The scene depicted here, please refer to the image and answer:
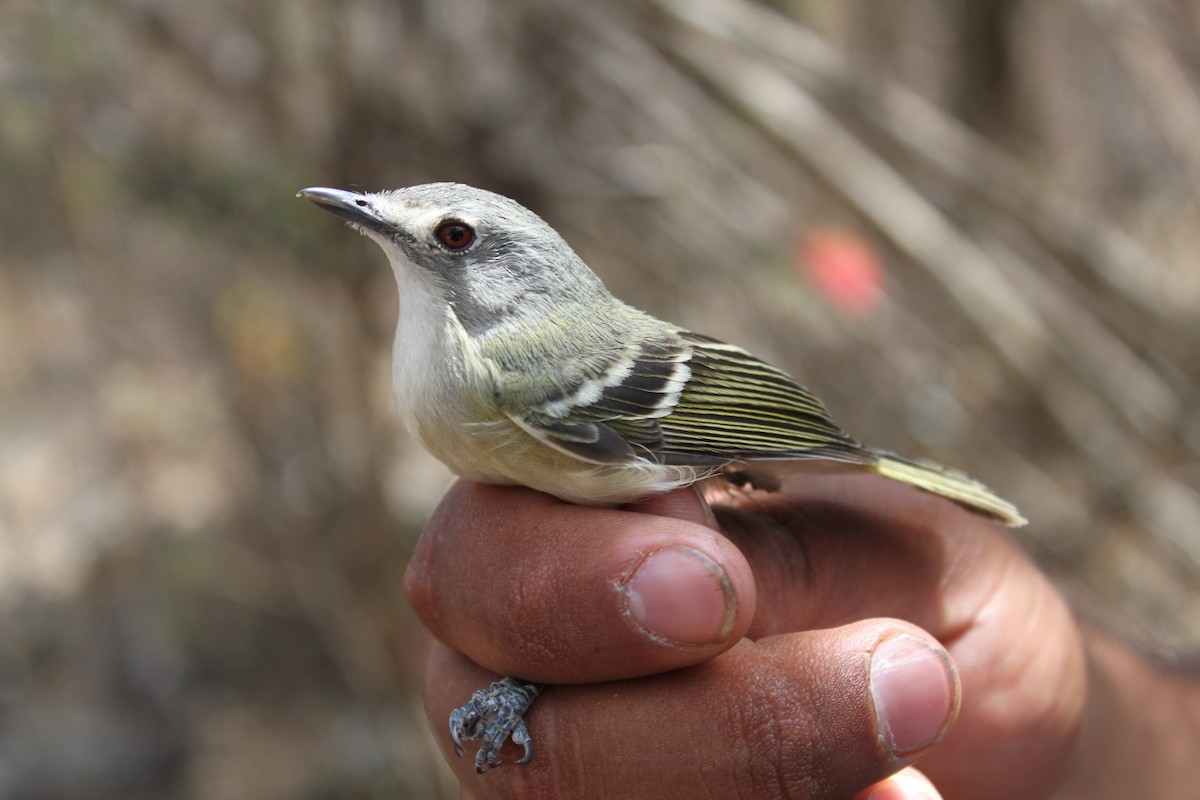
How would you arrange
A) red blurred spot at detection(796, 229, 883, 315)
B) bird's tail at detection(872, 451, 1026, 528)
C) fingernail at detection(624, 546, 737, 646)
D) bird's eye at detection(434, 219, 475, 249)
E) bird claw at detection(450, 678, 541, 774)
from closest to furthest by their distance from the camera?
fingernail at detection(624, 546, 737, 646) < bird claw at detection(450, 678, 541, 774) < bird's eye at detection(434, 219, 475, 249) < bird's tail at detection(872, 451, 1026, 528) < red blurred spot at detection(796, 229, 883, 315)

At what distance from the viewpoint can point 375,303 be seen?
13.8ft

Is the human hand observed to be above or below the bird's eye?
below

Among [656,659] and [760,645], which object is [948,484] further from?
[656,659]

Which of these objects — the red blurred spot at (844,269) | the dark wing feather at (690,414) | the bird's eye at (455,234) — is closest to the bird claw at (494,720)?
the dark wing feather at (690,414)

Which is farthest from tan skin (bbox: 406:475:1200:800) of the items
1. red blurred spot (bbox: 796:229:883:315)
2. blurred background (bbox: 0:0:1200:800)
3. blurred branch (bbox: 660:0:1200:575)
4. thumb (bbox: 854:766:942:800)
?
red blurred spot (bbox: 796:229:883:315)

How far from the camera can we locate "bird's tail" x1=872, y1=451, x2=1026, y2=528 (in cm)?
210

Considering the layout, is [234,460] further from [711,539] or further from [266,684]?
[711,539]

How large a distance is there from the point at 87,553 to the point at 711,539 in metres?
5.34

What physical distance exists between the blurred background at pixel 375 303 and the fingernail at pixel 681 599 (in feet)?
7.20

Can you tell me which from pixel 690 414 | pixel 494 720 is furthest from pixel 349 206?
pixel 494 720

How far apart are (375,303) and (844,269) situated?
87.9 inches

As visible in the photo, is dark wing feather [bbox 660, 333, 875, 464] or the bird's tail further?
the bird's tail

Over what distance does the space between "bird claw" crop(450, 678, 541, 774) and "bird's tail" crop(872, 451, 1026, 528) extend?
0.95 m

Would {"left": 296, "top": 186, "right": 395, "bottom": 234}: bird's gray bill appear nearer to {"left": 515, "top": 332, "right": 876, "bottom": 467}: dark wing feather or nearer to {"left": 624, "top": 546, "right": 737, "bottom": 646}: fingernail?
{"left": 515, "top": 332, "right": 876, "bottom": 467}: dark wing feather
